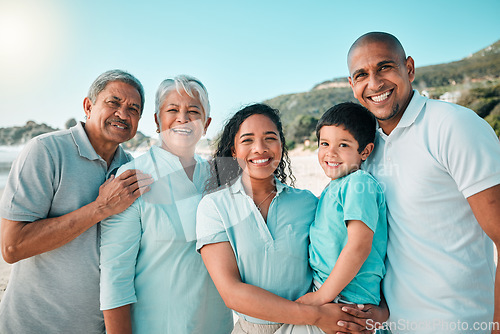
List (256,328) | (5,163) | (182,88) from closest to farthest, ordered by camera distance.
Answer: (256,328)
(182,88)
(5,163)

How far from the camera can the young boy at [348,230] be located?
70.6 inches

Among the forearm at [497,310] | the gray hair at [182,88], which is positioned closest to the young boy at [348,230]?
the forearm at [497,310]

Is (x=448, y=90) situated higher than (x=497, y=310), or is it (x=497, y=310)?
(x=448, y=90)

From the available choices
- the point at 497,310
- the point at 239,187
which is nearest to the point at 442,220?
the point at 497,310

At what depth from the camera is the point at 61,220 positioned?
2.13 metres

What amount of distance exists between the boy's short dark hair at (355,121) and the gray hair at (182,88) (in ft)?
3.08

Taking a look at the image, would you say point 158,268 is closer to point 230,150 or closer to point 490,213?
point 230,150

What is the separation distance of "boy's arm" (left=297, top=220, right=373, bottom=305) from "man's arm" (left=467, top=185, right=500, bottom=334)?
59cm

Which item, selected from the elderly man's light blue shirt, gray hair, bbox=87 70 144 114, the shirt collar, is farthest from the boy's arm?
gray hair, bbox=87 70 144 114

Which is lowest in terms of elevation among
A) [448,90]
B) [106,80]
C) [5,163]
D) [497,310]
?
[497,310]

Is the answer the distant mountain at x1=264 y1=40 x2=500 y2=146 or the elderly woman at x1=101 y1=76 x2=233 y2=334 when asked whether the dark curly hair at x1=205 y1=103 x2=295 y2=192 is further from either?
the distant mountain at x1=264 y1=40 x2=500 y2=146

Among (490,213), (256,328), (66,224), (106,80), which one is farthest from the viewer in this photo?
(106,80)

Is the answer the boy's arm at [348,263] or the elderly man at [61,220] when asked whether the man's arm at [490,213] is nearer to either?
the boy's arm at [348,263]

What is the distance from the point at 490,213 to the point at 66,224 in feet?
8.35
